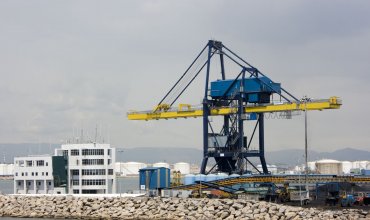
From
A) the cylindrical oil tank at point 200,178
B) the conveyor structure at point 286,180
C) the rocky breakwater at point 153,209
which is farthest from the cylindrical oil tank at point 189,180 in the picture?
the rocky breakwater at point 153,209

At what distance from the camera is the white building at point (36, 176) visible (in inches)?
3366

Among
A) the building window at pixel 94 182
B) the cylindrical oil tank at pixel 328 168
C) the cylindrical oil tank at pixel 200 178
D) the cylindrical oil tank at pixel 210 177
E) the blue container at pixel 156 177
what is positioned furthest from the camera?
the cylindrical oil tank at pixel 328 168

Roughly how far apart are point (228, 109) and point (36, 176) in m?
28.5

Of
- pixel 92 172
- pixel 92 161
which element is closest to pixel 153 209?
pixel 92 172

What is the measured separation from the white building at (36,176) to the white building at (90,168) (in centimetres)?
178

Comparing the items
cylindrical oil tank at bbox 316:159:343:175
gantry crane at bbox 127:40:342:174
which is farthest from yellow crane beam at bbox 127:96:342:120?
cylindrical oil tank at bbox 316:159:343:175

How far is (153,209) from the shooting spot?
6228cm

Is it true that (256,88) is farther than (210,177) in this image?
Yes

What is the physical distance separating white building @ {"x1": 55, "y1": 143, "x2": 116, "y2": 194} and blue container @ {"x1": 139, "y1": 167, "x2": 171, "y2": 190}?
9.25 metres

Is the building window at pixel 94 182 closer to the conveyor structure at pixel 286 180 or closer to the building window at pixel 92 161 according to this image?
the building window at pixel 92 161

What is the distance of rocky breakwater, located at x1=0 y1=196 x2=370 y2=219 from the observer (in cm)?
5344

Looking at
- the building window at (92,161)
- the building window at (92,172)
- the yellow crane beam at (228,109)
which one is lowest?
the building window at (92,172)

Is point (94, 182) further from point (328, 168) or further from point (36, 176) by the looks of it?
point (328, 168)

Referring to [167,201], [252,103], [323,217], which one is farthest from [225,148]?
[323,217]
